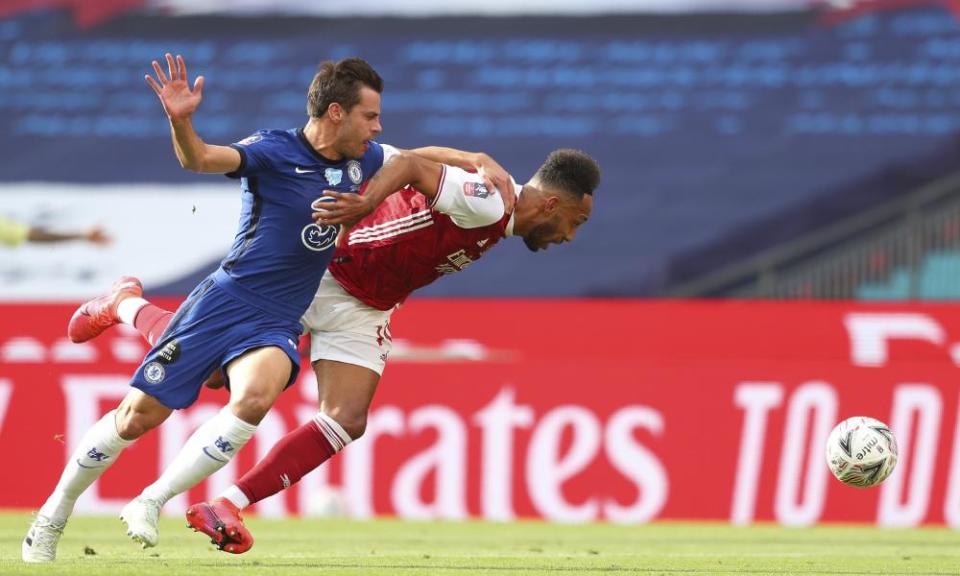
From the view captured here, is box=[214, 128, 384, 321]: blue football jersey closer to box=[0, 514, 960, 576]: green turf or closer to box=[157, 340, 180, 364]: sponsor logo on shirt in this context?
box=[157, 340, 180, 364]: sponsor logo on shirt

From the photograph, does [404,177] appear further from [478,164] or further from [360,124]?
[478,164]

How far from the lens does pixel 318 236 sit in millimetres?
6906

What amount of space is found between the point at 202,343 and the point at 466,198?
1.33m

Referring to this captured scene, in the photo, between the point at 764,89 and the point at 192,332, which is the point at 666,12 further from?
the point at 192,332

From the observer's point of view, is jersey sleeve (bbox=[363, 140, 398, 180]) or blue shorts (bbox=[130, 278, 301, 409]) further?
jersey sleeve (bbox=[363, 140, 398, 180])

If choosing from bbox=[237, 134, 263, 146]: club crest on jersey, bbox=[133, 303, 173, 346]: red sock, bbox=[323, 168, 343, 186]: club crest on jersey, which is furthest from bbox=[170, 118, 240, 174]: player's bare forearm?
bbox=[133, 303, 173, 346]: red sock

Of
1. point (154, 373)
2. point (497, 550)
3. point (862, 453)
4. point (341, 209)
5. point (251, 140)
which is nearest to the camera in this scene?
point (341, 209)

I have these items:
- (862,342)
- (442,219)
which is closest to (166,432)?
(442,219)

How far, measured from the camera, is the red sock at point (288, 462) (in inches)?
281

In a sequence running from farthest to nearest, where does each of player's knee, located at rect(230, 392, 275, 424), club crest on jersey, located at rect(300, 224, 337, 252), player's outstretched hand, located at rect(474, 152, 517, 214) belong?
1. player's outstretched hand, located at rect(474, 152, 517, 214)
2. club crest on jersey, located at rect(300, 224, 337, 252)
3. player's knee, located at rect(230, 392, 275, 424)

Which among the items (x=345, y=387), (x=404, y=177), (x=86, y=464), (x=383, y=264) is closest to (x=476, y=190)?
(x=404, y=177)

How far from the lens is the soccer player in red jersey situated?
7180mm

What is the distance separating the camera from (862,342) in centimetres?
1547

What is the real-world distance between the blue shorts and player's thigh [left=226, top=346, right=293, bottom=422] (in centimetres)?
4
